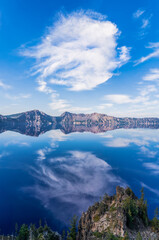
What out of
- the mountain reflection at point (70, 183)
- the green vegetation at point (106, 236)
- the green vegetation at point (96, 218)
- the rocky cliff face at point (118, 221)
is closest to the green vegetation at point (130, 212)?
the rocky cliff face at point (118, 221)

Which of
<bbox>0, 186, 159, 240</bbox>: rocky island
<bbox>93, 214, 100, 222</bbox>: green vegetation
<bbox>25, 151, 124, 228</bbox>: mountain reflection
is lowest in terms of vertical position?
<bbox>25, 151, 124, 228</bbox>: mountain reflection

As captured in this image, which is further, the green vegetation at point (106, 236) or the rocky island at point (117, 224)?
the rocky island at point (117, 224)

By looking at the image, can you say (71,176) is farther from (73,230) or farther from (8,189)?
(73,230)

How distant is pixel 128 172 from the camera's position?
257 ft

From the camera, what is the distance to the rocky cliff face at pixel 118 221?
2120cm

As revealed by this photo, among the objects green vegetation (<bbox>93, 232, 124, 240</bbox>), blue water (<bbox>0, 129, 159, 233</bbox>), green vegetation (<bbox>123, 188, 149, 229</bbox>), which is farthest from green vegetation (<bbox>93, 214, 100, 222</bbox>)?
blue water (<bbox>0, 129, 159, 233</bbox>)

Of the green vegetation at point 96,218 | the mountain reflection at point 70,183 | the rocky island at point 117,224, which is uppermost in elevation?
the rocky island at point 117,224

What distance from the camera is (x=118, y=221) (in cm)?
2200

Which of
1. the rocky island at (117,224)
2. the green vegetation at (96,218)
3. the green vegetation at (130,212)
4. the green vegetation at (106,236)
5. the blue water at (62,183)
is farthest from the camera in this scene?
the blue water at (62,183)

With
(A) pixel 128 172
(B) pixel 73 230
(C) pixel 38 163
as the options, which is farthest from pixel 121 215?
(C) pixel 38 163

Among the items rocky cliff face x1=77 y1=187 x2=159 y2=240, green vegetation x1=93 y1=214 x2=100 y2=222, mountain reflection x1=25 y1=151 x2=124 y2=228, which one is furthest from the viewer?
mountain reflection x1=25 y1=151 x2=124 y2=228

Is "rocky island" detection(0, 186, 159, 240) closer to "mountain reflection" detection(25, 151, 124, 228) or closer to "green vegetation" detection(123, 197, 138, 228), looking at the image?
"green vegetation" detection(123, 197, 138, 228)

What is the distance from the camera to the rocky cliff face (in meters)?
21.2

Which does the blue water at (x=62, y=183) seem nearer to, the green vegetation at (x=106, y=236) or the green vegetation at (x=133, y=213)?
the green vegetation at (x=106, y=236)
